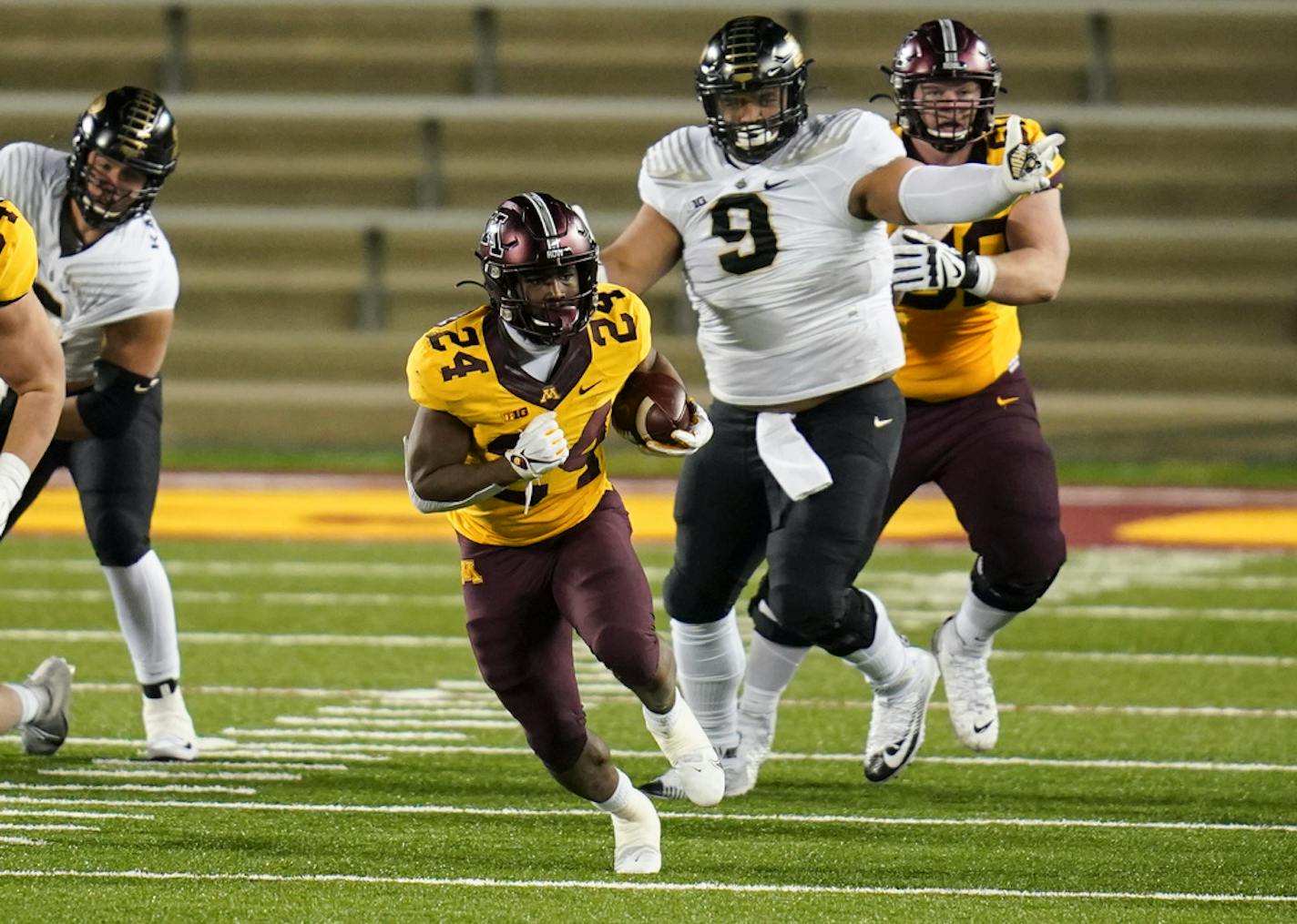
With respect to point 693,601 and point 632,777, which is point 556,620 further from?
point 632,777

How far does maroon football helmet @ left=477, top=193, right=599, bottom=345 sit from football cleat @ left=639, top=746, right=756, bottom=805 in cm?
114

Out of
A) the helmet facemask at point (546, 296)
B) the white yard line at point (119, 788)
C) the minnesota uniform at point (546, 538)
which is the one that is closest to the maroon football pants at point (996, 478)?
the minnesota uniform at point (546, 538)

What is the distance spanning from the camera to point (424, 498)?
3.52m

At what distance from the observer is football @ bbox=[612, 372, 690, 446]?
3.64m

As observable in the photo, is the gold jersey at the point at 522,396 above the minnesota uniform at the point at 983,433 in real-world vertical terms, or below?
above

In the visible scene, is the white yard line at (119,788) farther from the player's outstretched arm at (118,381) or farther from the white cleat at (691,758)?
the white cleat at (691,758)

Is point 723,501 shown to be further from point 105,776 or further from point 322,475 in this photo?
point 322,475

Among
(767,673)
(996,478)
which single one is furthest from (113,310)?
(996,478)

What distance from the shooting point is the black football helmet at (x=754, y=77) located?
13.4 feet

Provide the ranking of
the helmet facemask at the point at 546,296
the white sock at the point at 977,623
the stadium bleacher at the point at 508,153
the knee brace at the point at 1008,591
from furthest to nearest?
1. the stadium bleacher at the point at 508,153
2. the white sock at the point at 977,623
3. the knee brace at the point at 1008,591
4. the helmet facemask at the point at 546,296

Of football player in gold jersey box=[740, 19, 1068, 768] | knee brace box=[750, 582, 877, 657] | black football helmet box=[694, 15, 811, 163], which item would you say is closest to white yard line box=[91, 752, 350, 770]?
football player in gold jersey box=[740, 19, 1068, 768]

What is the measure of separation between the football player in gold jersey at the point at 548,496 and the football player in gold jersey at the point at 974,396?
835 millimetres

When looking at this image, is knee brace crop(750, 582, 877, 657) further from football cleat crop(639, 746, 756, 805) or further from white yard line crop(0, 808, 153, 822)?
white yard line crop(0, 808, 153, 822)

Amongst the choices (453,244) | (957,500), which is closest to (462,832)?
(957,500)
